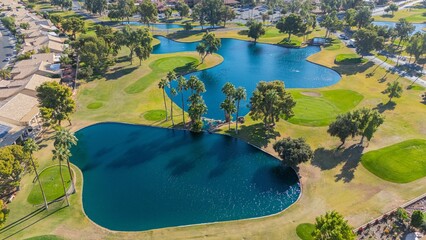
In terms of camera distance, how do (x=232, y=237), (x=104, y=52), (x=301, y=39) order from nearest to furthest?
(x=232, y=237) → (x=104, y=52) → (x=301, y=39)

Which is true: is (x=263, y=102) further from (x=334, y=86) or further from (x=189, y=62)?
(x=189, y=62)

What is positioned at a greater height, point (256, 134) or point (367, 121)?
point (367, 121)

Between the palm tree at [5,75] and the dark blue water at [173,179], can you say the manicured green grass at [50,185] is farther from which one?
the palm tree at [5,75]

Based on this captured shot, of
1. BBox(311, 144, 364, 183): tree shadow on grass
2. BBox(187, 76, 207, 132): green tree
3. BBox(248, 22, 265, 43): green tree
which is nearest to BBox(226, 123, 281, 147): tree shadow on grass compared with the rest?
BBox(187, 76, 207, 132): green tree

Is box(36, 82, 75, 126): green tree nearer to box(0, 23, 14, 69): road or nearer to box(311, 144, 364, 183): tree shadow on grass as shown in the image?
box(0, 23, 14, 69): road

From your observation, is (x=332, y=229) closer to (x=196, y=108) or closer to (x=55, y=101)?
(x=196, y=108)

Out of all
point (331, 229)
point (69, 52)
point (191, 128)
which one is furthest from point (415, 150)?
point (69, 52)

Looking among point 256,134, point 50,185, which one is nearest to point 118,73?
point 50,185
